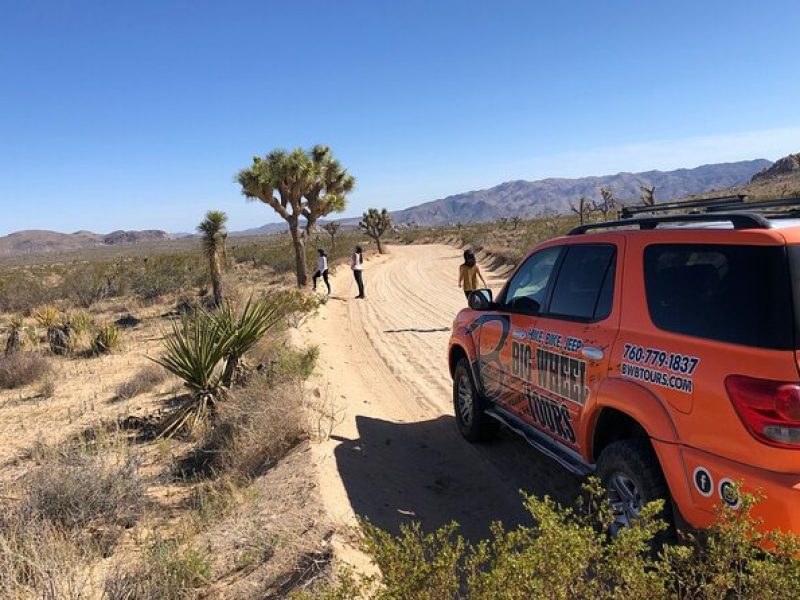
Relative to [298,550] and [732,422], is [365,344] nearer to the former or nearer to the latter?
[298,550]

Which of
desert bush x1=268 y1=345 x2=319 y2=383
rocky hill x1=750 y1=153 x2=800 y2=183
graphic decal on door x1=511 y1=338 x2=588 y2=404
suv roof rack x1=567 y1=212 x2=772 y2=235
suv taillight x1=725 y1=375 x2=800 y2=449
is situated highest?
rocky hill x1=750 y1=153 x2=800 y2=183

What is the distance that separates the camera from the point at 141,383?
10.6 meters

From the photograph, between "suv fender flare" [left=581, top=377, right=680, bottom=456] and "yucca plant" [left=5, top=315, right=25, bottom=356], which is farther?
"yucca plant" [left=5, top=315, right=25, bottom=356]

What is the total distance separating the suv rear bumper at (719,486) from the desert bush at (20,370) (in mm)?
12721

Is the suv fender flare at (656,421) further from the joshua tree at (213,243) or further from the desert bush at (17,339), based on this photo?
the joshua tree at (213,243)

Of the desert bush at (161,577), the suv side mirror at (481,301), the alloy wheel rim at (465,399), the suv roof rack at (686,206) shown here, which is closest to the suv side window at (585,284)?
the suv roof rack at (686,206)

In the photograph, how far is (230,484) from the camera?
5523 millimetres

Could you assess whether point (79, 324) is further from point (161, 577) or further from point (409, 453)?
point (161, 577)

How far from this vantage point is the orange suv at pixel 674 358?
104 inches

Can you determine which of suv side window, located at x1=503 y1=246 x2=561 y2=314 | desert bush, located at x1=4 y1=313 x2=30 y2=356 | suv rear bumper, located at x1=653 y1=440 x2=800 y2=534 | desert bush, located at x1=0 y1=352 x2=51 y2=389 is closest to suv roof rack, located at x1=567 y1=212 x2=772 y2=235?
suv side window, located at x1=503 y1=246 x2=561 y2=314

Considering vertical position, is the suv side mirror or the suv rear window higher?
the suv rear window

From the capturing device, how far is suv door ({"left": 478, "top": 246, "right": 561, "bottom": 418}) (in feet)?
16.3

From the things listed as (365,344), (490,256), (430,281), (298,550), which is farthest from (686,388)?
(490,256)

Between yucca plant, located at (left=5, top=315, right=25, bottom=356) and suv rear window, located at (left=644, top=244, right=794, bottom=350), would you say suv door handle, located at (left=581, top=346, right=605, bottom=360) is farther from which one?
yucca plant, located at (left=5, top=315, right=25, bottom=356)
